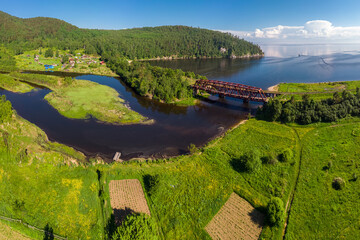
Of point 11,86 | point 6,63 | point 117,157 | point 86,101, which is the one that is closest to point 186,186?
point 117,157

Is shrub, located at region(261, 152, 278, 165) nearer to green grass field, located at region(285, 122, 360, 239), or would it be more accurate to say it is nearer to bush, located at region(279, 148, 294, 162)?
bush, located at region(279, 148, 294, 162)

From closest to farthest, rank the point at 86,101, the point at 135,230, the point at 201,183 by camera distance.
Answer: the point at 135,230 < the point at 201,183 < the point at 86,101

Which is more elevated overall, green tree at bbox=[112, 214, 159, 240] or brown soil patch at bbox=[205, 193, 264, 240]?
green tree at bbox=[112, 214, 159, 240]

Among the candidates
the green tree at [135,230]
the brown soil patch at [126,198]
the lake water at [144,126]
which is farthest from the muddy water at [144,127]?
the green tree at [135,230]

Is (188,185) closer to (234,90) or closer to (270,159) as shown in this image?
(270,159)

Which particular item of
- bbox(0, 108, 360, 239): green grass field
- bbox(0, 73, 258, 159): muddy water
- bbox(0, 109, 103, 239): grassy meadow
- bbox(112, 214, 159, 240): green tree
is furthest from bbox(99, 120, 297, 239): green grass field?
bbox(0, 73, 258, 159): muddy water

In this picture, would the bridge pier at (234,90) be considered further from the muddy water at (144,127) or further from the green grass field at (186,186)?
the green grass field at (186,186)
